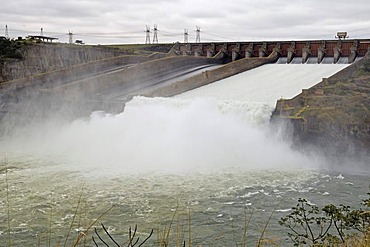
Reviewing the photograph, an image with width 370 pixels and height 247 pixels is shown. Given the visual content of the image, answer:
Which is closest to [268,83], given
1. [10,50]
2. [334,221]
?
[10,50]

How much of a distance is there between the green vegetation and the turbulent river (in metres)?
5.95

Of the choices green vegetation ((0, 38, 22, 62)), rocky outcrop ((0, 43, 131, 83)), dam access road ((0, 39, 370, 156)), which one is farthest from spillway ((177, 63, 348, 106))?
green vegetation ((0, 38, 22, 62))

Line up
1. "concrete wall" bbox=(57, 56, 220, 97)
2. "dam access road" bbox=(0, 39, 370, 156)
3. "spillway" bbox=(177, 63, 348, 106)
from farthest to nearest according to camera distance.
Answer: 1. "concrete wall" bbox=(57, 56, 220, 97)
2. "dam access road" bbox=(0, 39, 370, 156)
3. "spillway" bbox=(177, 63, 348, 106)

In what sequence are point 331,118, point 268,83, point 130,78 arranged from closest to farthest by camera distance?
point 331,118 → point 268,83 → point 130,78

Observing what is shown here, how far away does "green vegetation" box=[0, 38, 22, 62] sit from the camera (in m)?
22.2

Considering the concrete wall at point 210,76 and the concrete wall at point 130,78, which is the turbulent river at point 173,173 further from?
the concrete wall at point 130,78

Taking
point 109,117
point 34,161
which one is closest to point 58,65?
point 109,117

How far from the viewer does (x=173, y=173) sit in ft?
37.1

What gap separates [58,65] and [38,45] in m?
1.49

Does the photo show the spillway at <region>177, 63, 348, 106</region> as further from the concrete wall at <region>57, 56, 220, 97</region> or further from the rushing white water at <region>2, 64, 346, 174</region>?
the concrete wall at <region>57, 56, 220, 97</region>

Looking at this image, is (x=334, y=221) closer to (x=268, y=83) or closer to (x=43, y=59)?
(x=268, y=83)

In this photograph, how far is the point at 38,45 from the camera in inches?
907

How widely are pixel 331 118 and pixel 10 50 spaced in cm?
1716

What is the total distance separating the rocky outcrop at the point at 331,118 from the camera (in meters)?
13.1
